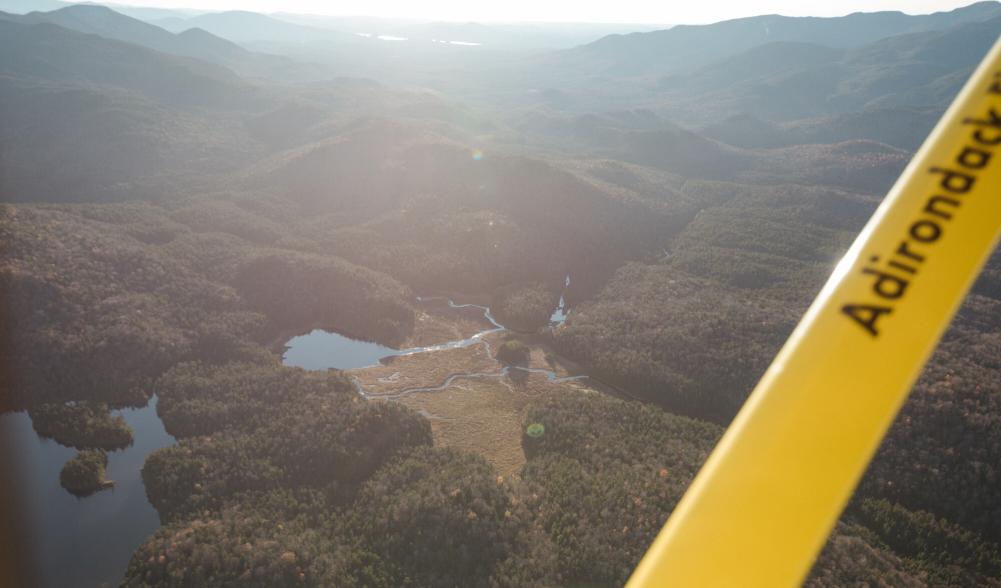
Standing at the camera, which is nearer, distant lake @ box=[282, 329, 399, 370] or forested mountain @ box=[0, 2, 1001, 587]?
forested mountain @ box=[0, 2, 1001, 587]

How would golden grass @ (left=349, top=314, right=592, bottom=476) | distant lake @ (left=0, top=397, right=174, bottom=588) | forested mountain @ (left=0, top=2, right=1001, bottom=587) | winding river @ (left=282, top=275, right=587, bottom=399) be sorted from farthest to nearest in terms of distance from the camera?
1. winding river @ (left=282, top=275, right=587, bottom=399)
2. golden grass @ (left=349, top=314, right=592, bottom=476)
3. forested mountain @ (left=0, top=2, right=1001, bottom=587)
4. distant lake @ (left=0, top=397, right=174, bottom=588)

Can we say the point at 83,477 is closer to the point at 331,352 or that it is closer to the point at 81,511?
the point at 81,511

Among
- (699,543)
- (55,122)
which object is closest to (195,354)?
(699,543)

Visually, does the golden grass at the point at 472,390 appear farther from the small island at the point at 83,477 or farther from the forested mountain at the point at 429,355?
the small island at the point at 83,477

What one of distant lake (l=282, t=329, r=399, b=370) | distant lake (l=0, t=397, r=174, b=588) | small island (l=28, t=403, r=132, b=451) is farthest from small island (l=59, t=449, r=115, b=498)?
distant lake (l=282, t=329, r=399, b=370)

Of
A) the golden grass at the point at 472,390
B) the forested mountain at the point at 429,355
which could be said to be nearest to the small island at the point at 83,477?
the forested mountain at the point at 429,355

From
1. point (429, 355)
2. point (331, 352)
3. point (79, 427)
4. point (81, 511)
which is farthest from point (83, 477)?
point (429, 355)

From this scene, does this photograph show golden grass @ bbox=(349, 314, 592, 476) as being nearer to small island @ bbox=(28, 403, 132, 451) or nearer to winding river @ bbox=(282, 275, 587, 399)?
winding river @ bbox=(282, 275, 587, 399)
